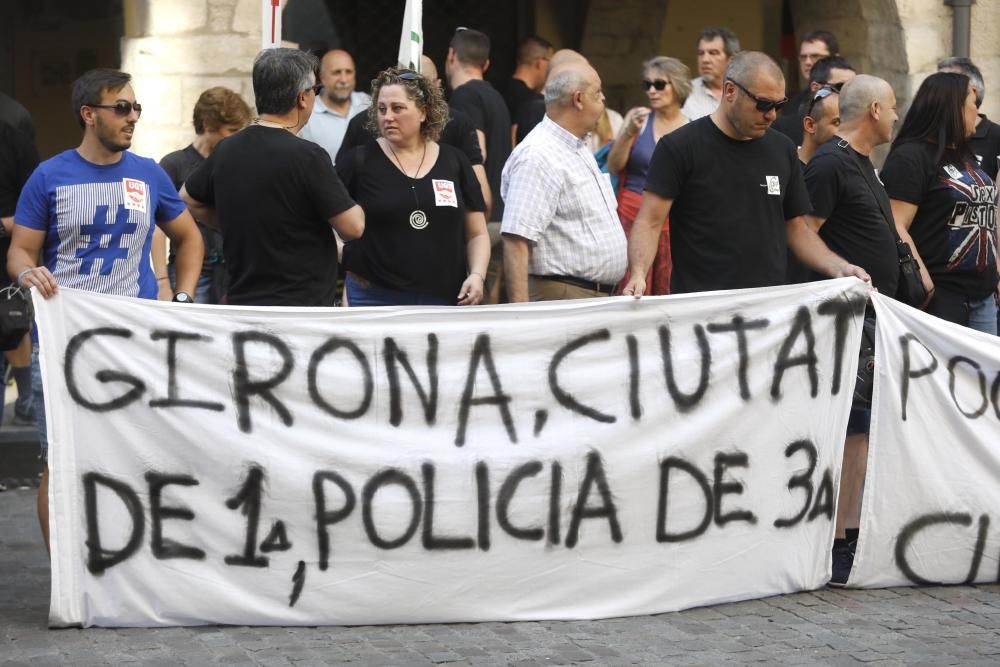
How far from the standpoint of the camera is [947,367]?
21.4 ft

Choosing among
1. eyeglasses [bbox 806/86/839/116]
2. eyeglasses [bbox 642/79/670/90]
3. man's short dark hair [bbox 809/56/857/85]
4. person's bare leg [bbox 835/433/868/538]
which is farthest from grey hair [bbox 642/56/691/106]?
person's bare leg [bbox 835/433/868/538]

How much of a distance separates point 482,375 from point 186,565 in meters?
1.14

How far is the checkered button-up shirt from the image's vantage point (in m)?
7.10

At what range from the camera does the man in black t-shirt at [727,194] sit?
6.73 meters

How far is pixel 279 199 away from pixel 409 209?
0.76 metres

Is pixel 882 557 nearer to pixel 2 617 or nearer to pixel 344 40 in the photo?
pixel 2 617

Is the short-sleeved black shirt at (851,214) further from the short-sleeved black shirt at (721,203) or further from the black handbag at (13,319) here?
the black handbag at (13,319)

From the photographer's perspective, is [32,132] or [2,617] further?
[32,132]

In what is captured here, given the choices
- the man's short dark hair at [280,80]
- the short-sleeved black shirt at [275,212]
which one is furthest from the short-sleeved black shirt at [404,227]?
the man's short dark hair at [280,80]

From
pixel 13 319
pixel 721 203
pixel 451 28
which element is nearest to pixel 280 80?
pixel 13 319

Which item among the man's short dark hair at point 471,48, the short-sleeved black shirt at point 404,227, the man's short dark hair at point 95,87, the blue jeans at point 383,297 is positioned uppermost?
the man's short dark hair at point 471,48

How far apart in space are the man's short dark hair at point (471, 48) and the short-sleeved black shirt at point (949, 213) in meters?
2.85

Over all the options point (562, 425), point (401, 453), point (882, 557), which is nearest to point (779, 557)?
point (882, 557)

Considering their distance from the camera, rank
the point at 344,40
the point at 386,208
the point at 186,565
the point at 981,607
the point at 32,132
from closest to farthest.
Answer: the point at 186,565, the point at 981,607, the point at 386,208, the point at 32,132, the point at 344,40
